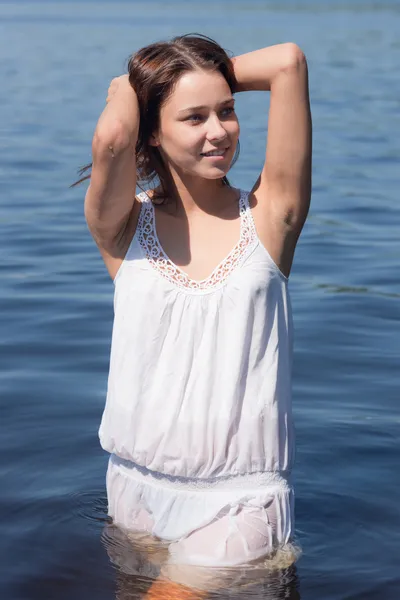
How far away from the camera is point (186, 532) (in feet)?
13.8

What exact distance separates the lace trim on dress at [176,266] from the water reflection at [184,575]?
0.90m

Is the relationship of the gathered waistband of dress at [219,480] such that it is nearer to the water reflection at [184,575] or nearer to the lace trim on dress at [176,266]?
the water reflection at [184,575]

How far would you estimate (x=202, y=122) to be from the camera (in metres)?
4.18

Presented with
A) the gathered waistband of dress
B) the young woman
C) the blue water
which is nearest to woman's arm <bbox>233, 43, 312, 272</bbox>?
the young woman

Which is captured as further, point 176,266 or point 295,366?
point 295,366

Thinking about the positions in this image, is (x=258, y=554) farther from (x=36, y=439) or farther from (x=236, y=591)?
(x=36, y=439)

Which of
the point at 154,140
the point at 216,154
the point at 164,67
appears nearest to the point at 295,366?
the point at 154,140

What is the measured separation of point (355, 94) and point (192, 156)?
1634cm

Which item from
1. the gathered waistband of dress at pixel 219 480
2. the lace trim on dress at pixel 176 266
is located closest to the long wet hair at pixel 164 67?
the lace trim on dress at pixel 176 266

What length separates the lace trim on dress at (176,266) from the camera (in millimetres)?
4164

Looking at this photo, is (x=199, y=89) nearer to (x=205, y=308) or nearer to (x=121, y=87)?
(x=121, y=87)

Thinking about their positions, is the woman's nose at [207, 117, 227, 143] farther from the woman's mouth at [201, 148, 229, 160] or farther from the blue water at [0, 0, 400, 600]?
the blue water at [0, 0, 400, 600]

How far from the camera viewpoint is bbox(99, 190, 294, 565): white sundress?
411cm

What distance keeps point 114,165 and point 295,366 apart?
336 centimetres
